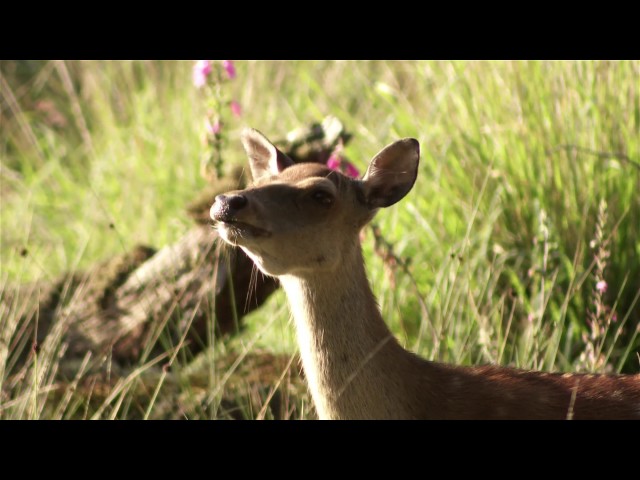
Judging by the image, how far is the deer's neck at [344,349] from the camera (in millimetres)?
3404

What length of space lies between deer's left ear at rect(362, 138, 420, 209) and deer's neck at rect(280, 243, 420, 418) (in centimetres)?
30

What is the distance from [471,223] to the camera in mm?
4160

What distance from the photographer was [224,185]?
17.6 ft

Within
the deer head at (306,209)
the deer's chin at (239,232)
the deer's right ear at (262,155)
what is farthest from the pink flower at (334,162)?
the deer's chin at (239,232)

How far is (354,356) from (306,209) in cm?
48

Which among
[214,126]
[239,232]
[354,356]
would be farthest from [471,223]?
[214,126]

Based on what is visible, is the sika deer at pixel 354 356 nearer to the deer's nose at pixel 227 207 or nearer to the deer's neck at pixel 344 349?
the deer's neck at pixel 344 349

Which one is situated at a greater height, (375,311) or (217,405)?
(375,311)

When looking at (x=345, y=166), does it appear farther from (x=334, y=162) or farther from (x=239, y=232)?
(x=239, y=232)

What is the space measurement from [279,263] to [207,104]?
1835 mm

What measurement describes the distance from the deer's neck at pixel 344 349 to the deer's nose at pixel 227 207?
42 centimetres
